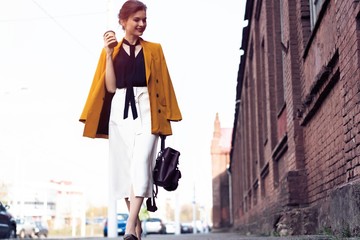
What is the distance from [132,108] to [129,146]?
275mm

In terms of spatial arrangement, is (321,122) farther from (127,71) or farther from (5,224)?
(5,224)

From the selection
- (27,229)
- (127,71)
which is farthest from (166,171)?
(27,229)

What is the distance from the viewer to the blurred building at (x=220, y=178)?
54.8m

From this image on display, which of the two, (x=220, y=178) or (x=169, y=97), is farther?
(x=220, y=178)

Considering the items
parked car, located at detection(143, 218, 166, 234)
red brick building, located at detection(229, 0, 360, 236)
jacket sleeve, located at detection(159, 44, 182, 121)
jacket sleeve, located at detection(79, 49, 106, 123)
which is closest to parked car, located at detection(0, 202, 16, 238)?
red brick building, located at detection(229, 0, 360, 236)

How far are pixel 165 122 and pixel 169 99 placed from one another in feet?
0.64

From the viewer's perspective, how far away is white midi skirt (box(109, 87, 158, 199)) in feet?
15.0

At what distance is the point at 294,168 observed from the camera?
8703 millimetres

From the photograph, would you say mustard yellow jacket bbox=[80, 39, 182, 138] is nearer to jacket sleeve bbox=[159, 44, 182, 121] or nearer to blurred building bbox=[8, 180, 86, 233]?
jacket sleeve bbox=[159, 44, 182, 121]

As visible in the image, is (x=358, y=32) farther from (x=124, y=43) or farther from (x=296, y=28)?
(x=296, y=28)

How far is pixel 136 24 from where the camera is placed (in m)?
4.68

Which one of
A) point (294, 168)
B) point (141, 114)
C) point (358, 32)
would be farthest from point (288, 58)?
point (141, 114)

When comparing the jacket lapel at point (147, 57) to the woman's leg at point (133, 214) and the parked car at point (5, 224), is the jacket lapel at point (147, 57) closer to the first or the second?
the woman's leg at point (133, 214)

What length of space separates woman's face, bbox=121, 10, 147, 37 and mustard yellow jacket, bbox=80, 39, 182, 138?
0.39ft
